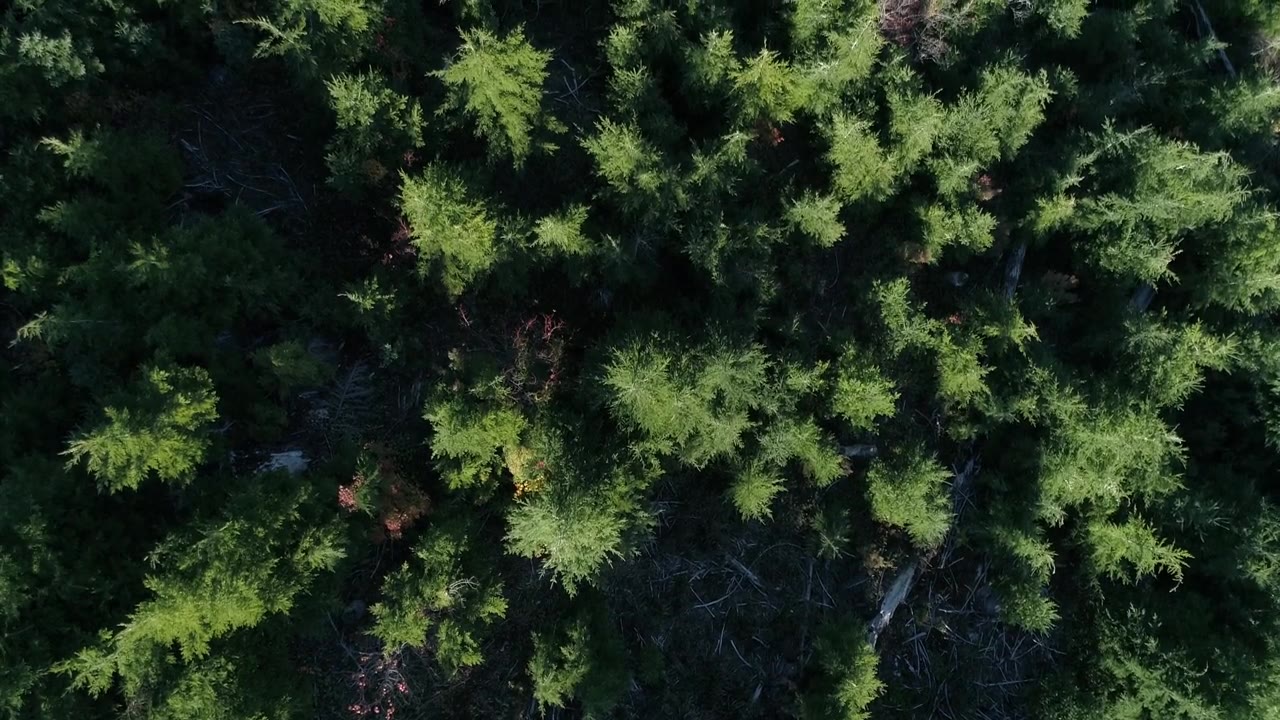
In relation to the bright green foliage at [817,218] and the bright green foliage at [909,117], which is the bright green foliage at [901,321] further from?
the bright green foliage at [909,117]

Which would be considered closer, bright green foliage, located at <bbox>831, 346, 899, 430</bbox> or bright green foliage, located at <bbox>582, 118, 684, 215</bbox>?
bright green foliage, located at <bbox>582, 118, 684, 215</bbox>

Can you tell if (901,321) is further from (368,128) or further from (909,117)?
(368,128)

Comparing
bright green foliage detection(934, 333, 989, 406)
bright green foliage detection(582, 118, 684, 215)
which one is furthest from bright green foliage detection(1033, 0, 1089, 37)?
bright green foliage detection(582, 118, 684, 215)

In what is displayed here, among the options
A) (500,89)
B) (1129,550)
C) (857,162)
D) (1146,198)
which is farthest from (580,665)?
(1146,198)

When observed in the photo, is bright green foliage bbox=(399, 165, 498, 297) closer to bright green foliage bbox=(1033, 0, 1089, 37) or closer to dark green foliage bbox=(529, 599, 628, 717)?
dark green foliage bbox=(529, 599, 628, 717)

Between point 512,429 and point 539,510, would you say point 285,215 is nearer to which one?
point 512,429
